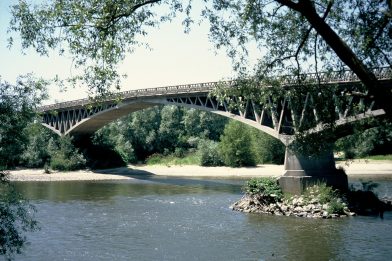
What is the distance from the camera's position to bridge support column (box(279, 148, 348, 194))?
1176 inches

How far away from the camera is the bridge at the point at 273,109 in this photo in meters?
14.2

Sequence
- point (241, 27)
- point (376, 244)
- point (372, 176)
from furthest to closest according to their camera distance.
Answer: point (372, 176) < point (376, 244) < point (241, 27)

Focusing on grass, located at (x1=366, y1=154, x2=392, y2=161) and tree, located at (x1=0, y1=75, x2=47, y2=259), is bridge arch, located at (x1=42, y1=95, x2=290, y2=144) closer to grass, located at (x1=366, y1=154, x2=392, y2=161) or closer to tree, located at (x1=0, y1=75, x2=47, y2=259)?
grass, located at (x1=366, y1=154, x2=392, y2=161)

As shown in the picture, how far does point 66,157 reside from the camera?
69125 millimetres

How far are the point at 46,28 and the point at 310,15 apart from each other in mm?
6701

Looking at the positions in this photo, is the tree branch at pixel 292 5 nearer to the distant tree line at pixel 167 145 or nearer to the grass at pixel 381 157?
the distant tree line at pixel 167 145

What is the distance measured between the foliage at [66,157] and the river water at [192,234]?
3445 centimetres

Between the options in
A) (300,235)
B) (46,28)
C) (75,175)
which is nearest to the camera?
(46,28)

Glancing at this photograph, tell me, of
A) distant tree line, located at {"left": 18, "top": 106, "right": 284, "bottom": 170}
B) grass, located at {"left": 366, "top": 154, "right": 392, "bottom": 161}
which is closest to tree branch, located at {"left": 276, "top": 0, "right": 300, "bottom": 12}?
distant tree line, located at {"left": 18, "top": 106, "right": 284, "bottom": 170}

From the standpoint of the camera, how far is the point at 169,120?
90812 millimetres

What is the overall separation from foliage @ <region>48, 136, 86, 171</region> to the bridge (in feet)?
7.05

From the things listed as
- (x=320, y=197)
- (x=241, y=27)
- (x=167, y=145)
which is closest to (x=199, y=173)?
(x=167, y=145)

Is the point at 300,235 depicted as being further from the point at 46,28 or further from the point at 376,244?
the point at 46,28

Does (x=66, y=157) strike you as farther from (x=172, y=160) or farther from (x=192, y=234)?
(x=192, y=234)
